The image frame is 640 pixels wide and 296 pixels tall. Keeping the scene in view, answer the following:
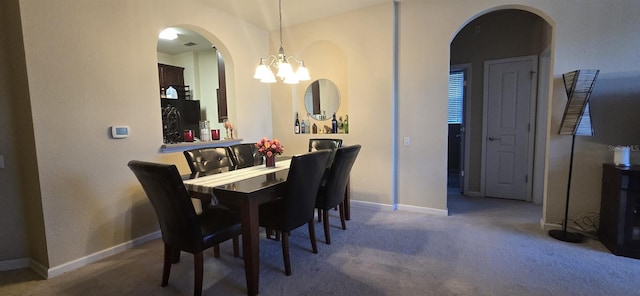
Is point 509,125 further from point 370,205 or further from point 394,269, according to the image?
point 394,269

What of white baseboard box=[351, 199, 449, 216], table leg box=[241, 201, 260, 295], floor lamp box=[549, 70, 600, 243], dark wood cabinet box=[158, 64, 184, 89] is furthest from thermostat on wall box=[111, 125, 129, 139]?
floor lamp box=[549, 70, 600, 243]

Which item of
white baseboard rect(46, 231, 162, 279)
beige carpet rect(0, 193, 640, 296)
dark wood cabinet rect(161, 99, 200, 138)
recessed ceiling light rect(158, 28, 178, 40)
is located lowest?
beige carpet rect(0, 193, 640, 296)

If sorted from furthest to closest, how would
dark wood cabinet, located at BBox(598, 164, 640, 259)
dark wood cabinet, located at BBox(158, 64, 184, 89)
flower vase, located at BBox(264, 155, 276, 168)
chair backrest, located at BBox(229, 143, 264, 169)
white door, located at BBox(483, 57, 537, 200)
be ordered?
dark wood cabinet, located at BBox(158, 64, 184, 89), white door, located at BBox(483, 57, 537, 200), chair backrest, located at BBox(229, 143, 264, 169), flower vase, located at BBox(264, 155, 276, 168), dark wood cabinet, located at BBox(598, 164, 640, 259)

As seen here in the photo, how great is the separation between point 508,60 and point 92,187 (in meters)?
5.14

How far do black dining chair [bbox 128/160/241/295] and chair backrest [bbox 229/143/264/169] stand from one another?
119 cm

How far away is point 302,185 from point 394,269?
3.28 feet

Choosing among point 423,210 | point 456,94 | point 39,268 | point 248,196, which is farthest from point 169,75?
point 456,94

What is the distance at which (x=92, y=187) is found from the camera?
2.49 m

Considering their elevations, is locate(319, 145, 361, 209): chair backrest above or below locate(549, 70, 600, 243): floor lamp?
below

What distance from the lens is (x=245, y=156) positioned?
10.9ft

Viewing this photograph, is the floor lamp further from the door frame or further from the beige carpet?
the door frame

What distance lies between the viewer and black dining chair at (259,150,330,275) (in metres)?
2.06

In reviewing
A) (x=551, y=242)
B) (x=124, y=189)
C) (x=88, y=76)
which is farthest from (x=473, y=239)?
(x=88, y=76)

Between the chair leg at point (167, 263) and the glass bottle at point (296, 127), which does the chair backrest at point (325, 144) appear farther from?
the chair leg at point (167, 263)
